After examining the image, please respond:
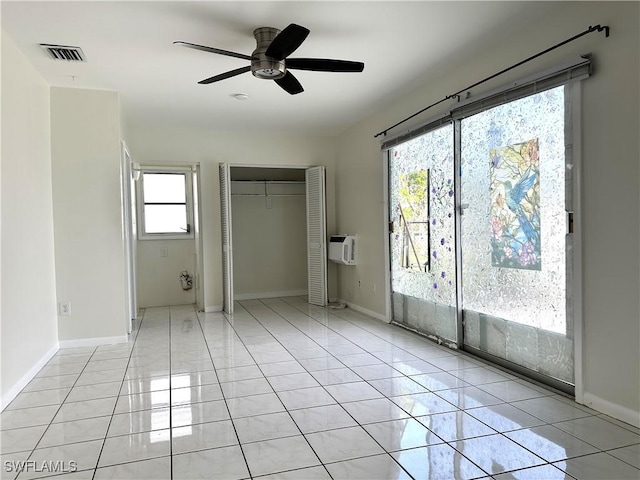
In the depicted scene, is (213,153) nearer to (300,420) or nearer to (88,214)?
(88,214)

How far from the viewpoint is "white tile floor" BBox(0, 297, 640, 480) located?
2074 millimetres

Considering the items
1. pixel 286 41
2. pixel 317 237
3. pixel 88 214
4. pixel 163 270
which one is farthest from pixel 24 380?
pixel 317 237

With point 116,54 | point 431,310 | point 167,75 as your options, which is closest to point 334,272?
point 431,310

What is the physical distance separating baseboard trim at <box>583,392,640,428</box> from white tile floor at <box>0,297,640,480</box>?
6cm

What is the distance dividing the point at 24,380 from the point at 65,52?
8.03 feet

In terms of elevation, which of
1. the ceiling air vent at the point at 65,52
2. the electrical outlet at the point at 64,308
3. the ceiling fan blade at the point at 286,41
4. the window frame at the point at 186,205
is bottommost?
the electrical outlet at the point at 64,308

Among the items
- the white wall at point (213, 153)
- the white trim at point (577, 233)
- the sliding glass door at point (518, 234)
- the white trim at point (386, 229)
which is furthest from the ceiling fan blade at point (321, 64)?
the white wall at point (213, 153)

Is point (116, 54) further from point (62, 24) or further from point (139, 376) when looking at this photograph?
point (139, 376)

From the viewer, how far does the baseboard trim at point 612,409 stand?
7.82 ft

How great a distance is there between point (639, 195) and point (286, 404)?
2323 millimetres

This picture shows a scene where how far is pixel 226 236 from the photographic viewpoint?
5906 mm

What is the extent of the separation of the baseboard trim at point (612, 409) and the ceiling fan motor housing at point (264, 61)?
2.82m

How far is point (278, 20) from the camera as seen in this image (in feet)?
9.53

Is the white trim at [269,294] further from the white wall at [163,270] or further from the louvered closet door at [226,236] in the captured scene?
the louvered closet door at [226,236]
